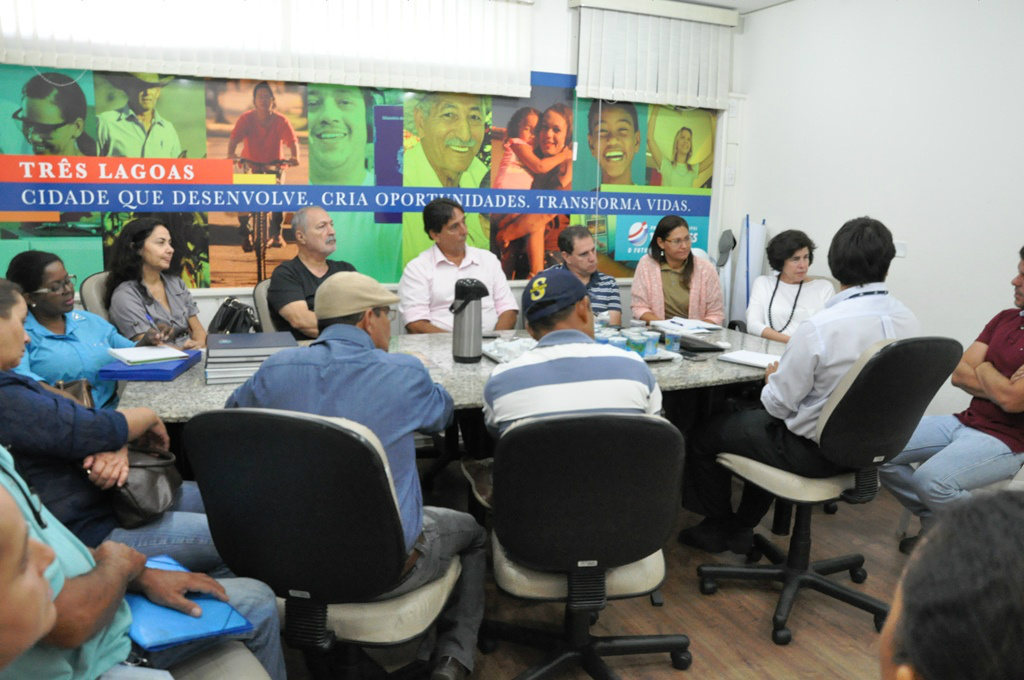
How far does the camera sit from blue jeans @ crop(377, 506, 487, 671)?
2057 millimetres

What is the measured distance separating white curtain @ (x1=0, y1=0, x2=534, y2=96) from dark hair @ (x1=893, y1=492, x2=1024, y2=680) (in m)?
→ 4.33

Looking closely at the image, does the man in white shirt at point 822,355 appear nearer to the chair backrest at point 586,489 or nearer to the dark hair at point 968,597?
the chair backrest at point 586,489

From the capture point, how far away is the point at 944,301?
4234mm

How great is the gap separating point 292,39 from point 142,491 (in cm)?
318

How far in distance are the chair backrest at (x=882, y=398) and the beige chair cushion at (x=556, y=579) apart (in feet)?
2.63

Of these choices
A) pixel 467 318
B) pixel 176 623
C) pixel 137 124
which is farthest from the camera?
pixel 137 124

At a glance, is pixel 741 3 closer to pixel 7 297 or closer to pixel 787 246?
pixel 787 246

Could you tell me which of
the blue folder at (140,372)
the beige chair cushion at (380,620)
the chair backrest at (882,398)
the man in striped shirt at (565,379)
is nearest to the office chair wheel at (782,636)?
the chair backrest at (882,398)

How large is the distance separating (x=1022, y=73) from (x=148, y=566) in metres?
4.38

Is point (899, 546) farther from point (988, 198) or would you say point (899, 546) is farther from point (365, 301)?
point (365, 301)

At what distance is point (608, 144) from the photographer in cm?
525

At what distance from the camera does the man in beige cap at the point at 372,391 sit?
178 cm

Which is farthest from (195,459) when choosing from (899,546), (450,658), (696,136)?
(696,136)

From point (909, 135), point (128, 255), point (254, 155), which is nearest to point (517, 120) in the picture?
point (254, 155)
